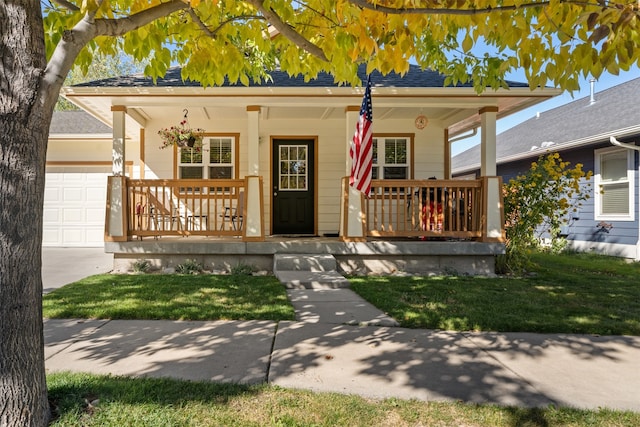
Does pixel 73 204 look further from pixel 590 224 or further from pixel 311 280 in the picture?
pixel 590 224

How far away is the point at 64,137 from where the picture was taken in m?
10.5

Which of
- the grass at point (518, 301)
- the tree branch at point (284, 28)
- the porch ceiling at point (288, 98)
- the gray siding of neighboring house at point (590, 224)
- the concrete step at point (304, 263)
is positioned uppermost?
the porch ceiling at point (288, 98)

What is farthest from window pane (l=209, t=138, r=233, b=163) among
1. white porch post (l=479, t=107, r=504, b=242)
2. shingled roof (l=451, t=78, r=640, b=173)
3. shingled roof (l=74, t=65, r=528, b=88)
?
shingled roof (l=451, t=78, r=640, b=173)

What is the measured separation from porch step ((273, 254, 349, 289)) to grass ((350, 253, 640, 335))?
338 mm

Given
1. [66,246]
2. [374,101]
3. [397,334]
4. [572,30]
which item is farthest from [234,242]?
[66,246]

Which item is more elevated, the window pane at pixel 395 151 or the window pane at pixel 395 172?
the window pane at pixel 395 151

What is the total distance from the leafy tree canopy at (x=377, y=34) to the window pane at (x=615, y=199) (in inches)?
277

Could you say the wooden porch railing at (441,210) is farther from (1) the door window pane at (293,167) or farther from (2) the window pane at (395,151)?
(1) the door window pane at (293,167)

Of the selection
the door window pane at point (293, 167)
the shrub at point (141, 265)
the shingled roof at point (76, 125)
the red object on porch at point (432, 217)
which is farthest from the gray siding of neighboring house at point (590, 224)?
the shingled roof at point (76, 125)

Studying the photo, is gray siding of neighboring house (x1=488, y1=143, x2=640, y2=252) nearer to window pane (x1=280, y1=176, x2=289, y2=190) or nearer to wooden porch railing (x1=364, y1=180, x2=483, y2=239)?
wooden porch railing (x1=364, y1=180, x2=483, y2=239)

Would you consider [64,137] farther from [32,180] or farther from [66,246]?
[32,180]

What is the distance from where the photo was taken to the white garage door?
10.5 metres

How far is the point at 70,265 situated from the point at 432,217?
694cm

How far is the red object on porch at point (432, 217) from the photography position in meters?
7.04
